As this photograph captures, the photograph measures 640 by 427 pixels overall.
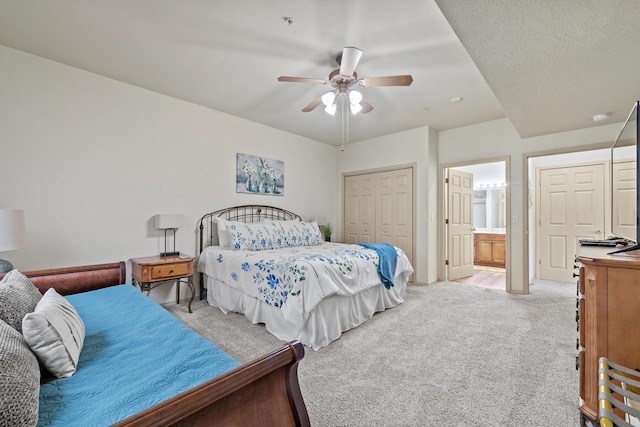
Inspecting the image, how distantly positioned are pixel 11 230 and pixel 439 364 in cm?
328

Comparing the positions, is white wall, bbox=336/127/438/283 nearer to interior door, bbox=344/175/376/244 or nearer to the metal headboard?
interior door, bbox=344/175/376/244

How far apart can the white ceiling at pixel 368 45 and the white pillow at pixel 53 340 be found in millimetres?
2125

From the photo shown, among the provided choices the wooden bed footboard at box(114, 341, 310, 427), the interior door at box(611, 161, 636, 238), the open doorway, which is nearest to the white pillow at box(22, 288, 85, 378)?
the wooden bed footboard at box(114, 341, 310, 427)

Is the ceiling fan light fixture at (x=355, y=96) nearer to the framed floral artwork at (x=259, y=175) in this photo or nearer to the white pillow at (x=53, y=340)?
the framed floral artwork at (x=259, y=175)

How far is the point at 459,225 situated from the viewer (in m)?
5.21

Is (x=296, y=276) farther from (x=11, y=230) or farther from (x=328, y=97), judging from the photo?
(x=11, y=230)

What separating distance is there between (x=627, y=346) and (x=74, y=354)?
8.04 feet

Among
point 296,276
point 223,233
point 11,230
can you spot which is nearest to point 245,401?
point 296,276

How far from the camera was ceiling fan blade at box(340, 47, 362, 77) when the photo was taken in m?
2.17

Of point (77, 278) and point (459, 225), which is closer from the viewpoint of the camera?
point (77, 278)

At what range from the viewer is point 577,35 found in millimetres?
1725

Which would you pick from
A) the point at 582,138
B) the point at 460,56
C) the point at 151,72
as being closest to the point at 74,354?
the point at 151,72

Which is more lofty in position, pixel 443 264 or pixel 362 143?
pixel 362 143

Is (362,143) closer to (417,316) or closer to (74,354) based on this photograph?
(417,316)
